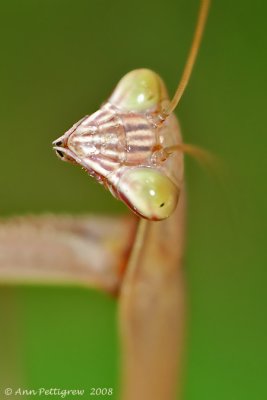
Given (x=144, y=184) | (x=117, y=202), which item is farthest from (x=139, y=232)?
(x=117, y=202)

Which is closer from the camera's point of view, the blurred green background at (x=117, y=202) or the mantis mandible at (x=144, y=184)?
the mantis mandible at (x=144, y=184)

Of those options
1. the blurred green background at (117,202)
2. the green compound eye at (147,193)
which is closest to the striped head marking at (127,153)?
the green compound eye at (147,193)

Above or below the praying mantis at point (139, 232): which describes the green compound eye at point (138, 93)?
above

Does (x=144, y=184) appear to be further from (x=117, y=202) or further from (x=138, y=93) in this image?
(x=117, y=202)

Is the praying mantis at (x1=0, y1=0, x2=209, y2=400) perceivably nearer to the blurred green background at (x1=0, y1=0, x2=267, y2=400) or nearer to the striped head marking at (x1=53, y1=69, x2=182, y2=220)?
the striped head marking at (x1=53, y1=69, x2=182, y2=220)

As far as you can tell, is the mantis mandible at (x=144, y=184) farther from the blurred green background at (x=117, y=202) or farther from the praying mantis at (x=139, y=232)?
the blurred green background at (x=117, y=202)

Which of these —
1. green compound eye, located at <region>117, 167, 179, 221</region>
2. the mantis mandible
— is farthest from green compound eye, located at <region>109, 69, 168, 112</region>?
green compound eye, located at <region>117, 167, 179, 221</region>

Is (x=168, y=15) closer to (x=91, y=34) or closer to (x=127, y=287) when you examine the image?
(x=91, y=34)
